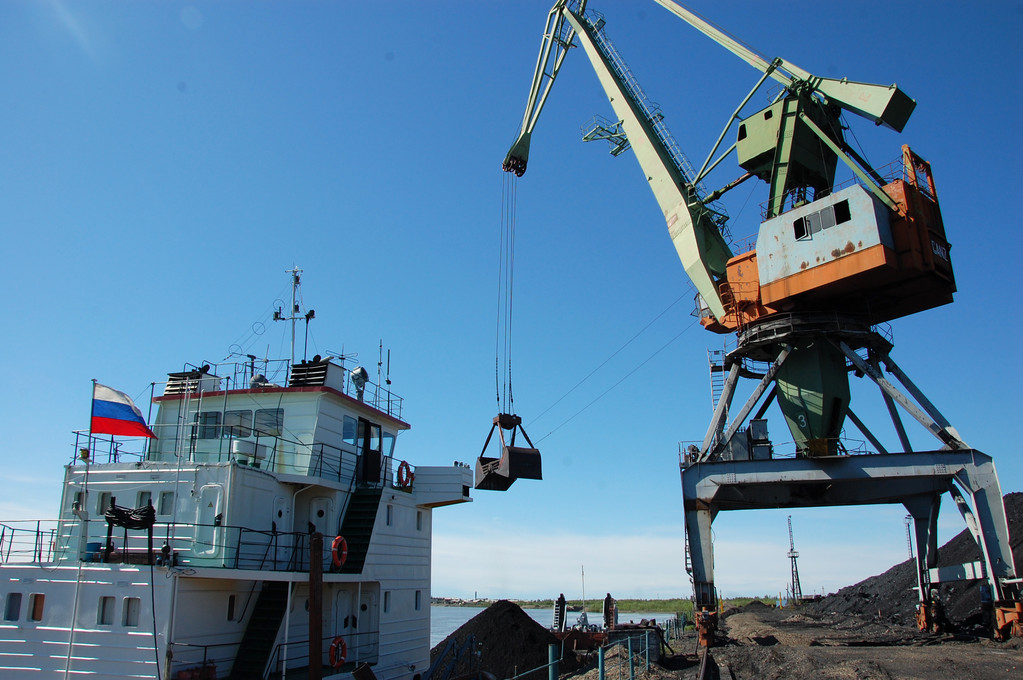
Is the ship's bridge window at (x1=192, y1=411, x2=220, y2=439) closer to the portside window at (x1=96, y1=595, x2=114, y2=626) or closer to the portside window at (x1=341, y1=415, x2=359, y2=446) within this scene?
the portside window at (x1=341, y1=415, x2=359, y2=446)

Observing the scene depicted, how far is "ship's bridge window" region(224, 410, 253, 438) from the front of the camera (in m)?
18.9

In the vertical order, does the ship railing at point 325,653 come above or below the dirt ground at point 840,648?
above

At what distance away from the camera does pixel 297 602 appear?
16.7 meters


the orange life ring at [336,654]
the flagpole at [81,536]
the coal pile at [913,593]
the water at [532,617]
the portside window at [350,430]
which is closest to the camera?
the flagpole at [81,536]

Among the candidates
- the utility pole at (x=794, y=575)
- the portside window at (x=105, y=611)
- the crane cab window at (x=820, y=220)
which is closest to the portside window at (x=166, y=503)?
the portside window at (x=105, y=611)

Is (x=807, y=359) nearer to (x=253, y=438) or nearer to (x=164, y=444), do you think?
(x=253, y=438)

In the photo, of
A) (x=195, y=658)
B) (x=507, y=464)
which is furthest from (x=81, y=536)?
(x=507, y=464)

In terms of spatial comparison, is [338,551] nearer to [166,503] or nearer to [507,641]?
[166,503]

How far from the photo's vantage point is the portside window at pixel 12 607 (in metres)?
14.2

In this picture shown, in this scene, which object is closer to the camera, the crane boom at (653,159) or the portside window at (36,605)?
the portside window at (36,605)

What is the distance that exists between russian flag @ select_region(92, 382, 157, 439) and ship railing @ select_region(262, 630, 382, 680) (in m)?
5.67

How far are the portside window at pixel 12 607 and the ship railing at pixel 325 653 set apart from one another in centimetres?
517

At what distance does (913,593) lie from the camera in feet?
130

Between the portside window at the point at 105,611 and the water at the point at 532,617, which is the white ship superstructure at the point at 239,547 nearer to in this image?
the portside window at the point at 105,611
